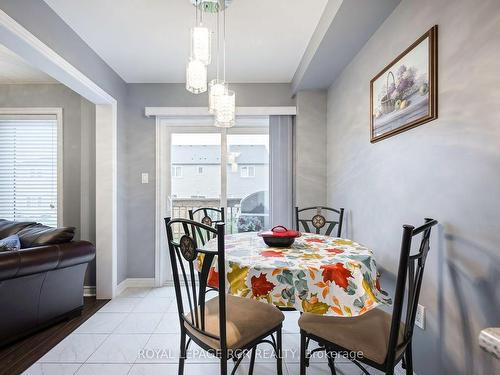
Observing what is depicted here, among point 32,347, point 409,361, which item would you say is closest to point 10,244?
point 32,347

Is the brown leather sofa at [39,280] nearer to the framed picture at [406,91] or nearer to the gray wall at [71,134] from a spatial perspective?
the gray wall at [71,134]

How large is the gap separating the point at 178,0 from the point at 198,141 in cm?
173

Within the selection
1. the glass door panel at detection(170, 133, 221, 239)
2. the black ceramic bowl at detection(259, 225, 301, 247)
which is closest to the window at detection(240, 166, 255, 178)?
the glass door panel at detection(170, 133, 221, 239)

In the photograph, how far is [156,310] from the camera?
8.56 feet

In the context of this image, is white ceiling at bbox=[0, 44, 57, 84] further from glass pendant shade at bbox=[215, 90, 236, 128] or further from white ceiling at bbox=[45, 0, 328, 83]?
glass pendant shade at bbox=[215, 90, 236, 128]

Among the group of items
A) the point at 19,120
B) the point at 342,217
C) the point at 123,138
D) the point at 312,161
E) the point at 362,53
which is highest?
the point at 362,53

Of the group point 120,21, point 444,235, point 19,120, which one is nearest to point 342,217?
point 444,235

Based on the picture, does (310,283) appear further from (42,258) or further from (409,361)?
(42,258)

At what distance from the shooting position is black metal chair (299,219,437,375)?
104 cm

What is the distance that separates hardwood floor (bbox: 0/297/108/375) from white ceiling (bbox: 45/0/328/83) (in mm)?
2445

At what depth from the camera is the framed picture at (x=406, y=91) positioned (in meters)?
1.37

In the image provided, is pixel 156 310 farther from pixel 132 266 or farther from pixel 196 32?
pixel 196 32

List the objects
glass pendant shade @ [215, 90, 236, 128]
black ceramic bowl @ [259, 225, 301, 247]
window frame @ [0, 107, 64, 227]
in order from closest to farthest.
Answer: black ceramic bowl @ [259, 225, 301, 247] < glass pendant shade @ [215, 90, 236, 128] < window frame @ [0, 107, 64, 227]

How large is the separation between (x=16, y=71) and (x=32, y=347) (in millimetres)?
2687
